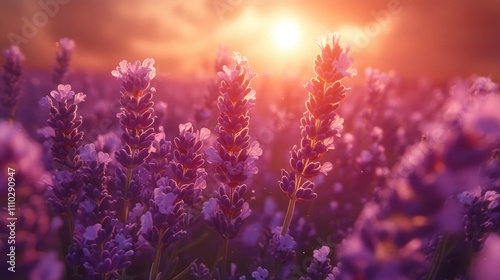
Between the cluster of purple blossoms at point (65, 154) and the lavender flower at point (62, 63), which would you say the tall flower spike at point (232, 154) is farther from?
the lavender flower at point (62, 63)

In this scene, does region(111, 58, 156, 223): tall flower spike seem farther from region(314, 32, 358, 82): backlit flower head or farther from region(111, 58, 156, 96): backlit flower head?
region(314, 32, 358, 82): backlit flower head

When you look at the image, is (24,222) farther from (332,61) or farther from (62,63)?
(62,63)

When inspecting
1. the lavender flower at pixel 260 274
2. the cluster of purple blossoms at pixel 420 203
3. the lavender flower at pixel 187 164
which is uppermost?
the lavender flower at pixel 187 164

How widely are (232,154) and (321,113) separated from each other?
531 mm

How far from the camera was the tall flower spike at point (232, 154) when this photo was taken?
7.87 feet

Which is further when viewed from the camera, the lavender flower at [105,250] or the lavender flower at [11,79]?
the lavender flower at [11,79]

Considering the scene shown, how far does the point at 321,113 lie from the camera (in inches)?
98.7

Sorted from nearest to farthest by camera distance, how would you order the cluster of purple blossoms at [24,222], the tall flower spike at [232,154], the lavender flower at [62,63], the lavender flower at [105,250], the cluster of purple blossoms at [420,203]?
the cluster of purple blossoms at [420,203], the cluster of purple blossoms at [24,222], the lavender flower at [105,250], the tall flower spike at [232,154], the lavender flower at [62,63]

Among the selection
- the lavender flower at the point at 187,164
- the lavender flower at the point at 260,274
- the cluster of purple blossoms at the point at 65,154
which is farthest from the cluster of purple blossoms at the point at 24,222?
the lavender flower at the point at 260,274

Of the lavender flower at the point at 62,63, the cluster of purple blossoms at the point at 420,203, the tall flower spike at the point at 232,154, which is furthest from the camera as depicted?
the lavender flower at the point at 62,63

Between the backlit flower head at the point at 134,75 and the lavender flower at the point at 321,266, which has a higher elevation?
the backlit flower head at the point at 134,75

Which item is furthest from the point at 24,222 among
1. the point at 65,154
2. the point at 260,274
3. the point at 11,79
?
the point at 11,79

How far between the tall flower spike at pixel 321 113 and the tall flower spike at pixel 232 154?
29 centimetres

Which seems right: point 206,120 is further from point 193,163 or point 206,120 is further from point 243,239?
point 193,163
